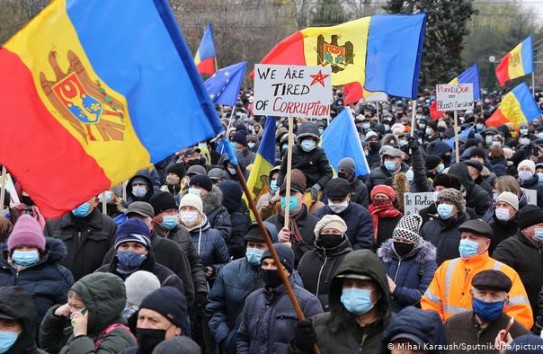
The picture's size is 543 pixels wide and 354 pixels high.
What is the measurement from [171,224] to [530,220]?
9.42ft

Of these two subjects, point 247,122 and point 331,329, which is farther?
point 247,122

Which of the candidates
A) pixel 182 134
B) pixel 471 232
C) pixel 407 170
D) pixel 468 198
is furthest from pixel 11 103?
pixel 407 170

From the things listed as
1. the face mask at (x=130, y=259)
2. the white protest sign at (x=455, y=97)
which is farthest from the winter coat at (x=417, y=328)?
the white protest sign at (x=455, y=97)

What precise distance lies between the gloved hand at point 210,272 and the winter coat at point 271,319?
2.25m

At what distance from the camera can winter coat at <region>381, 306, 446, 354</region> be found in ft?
16.0

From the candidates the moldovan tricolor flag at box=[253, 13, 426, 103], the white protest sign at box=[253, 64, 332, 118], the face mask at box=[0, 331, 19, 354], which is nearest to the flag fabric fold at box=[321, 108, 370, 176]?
the moldovan tricolor flag at box=[253, 13, 426, 103]

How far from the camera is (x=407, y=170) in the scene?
13531 mm

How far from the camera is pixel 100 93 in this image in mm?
5664

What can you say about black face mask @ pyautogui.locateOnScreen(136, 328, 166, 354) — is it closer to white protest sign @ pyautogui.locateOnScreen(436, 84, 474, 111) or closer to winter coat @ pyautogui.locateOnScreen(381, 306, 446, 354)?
winter coat @ pyautogui.locateOnScreen(381, 306, 446, 354)

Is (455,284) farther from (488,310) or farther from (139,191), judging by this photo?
(139,191)

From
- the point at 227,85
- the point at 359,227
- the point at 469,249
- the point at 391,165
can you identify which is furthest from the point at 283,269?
the point at 227,85

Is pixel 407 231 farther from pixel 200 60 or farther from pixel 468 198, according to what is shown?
pixel 200 60

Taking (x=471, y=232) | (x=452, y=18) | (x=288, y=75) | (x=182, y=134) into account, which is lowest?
(x=452, y=18)

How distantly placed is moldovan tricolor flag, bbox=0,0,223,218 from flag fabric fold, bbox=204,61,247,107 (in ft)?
38.1
